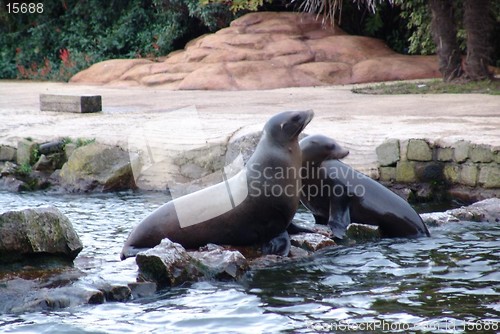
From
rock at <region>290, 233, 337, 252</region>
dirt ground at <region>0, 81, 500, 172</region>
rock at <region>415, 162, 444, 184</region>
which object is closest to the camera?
rock at <region>290, 233, 337, 252</region>

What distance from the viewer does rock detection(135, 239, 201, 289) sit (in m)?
6.20

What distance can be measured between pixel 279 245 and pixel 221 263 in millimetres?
677

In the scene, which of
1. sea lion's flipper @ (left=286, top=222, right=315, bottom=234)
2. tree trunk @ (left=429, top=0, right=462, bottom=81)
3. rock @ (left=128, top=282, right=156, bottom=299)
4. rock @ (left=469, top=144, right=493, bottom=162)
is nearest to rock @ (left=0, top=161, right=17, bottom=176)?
sea lion's flipper @ (left=286, top=222, right=315, bottom=234)

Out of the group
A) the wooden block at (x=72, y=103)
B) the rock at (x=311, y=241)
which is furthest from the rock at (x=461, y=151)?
the wooden block at (x=72, y=103)

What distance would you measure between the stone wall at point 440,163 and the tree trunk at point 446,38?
22.5ft

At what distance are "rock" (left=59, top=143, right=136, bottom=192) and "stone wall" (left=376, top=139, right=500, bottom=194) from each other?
3159mm

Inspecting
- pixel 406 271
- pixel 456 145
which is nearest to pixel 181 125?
pixel 456 145

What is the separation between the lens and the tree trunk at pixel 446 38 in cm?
1623

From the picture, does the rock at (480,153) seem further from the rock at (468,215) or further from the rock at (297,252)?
the rock at (297,252)

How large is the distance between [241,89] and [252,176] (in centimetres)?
1162

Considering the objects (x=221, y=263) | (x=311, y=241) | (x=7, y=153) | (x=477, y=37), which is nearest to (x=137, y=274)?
(x=221, y=263)

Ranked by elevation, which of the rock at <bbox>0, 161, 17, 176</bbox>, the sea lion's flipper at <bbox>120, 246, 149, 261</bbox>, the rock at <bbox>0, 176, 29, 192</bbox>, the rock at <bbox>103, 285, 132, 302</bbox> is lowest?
the rock at <bbox>0, 176, 29, 192</bbox>

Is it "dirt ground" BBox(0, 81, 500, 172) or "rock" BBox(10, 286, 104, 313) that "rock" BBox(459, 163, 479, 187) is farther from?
"rock" BBox(10, 286, 104, 313)

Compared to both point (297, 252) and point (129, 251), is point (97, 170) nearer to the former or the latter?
point (129, 251)
